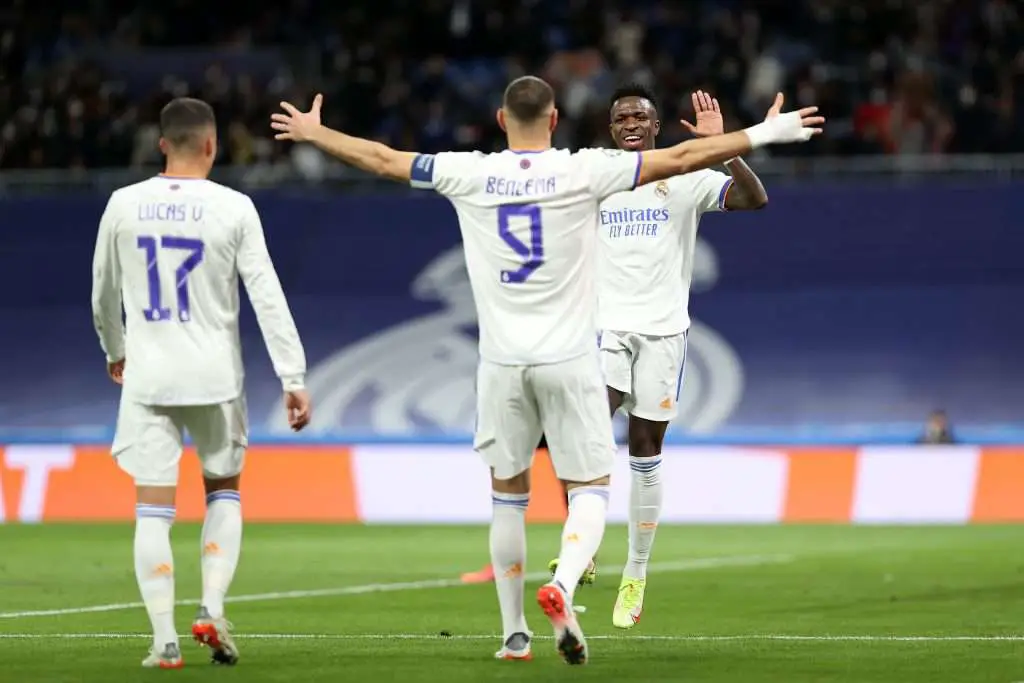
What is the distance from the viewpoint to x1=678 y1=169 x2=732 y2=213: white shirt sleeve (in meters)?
11.0

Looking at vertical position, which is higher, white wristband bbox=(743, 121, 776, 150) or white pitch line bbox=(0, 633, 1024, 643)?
white wristband bbox=(743, 121, 776, 150)

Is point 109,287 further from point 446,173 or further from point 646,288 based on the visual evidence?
point 646,288

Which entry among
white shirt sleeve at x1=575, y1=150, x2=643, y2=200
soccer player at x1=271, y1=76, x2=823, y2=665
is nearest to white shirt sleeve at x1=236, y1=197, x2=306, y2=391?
soccer player at x1=271, y1=76, x2=823, y2=665

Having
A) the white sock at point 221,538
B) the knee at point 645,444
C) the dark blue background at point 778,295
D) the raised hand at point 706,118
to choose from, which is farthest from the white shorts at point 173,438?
the dark blue background at point 778,295

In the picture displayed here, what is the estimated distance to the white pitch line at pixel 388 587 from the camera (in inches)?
457

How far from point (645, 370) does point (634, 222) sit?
2.87 feet

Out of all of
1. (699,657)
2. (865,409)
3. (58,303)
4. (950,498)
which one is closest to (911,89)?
(865,409)

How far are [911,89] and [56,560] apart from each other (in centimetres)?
1263

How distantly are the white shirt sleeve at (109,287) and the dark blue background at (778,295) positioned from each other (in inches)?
568

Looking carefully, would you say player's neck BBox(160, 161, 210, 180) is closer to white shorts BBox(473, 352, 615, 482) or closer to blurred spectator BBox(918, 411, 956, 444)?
white shorts BBox(473, 352, 615, 482)

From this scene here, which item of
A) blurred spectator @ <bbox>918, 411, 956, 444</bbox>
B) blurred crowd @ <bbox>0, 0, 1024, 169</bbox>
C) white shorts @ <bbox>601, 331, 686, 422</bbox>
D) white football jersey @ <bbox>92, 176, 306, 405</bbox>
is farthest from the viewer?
blurred crowd @ <bbox>0, 0, 1024, 169</bbox>

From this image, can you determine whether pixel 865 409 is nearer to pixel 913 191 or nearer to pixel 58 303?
pixel 913 191

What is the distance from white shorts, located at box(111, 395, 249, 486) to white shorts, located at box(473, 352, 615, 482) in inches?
42.2

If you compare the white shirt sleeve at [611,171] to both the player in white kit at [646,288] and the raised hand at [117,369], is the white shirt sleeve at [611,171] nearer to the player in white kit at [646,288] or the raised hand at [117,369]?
the raised hand at [117,369]
